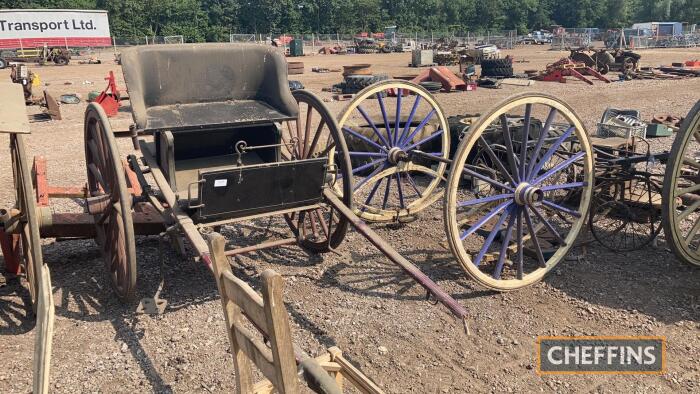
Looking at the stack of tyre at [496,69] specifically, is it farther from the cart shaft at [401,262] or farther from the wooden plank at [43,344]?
the wooden plank at [43,344]

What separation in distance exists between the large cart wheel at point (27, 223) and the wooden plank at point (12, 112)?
126 millimetres

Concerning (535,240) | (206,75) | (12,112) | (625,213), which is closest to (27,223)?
(12,112)

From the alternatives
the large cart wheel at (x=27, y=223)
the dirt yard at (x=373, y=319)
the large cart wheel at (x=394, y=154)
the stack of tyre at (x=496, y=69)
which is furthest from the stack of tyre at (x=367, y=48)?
the large cart wheel at (x=27, y=223)

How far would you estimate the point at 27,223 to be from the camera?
3.94m

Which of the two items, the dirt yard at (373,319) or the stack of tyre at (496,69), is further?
the stack of tyre at (496,69)

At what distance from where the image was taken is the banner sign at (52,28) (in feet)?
113

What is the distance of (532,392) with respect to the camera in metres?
3.38

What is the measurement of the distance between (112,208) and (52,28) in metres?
38.8

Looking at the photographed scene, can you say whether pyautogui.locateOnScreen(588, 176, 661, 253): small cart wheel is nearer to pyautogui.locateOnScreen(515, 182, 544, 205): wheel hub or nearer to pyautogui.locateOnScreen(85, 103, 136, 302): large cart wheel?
pyautogui.locateOnScreen(515, 182, 544, 205): wheel hub

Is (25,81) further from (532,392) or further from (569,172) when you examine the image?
(532,392)

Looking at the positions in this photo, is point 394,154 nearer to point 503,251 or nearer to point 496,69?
point 503,251

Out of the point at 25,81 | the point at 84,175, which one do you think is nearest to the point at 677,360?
the point at 84,175

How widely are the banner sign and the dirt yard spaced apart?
35.9 meters

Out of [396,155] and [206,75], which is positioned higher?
[206,75]
